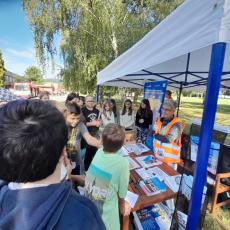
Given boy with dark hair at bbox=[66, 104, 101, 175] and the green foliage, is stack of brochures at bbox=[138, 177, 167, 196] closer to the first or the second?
boy with dark hair at bbox=[66, 104, 101, 175]

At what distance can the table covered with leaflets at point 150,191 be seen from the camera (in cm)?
163

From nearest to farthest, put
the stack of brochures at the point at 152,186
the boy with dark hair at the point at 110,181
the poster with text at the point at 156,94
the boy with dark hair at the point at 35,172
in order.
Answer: the boy with dark hair at the point at 35,172
the boy with dark hair at the point at 110,181
the stack of brochures at the point at 152,186
the poster with text at the point at 156,94

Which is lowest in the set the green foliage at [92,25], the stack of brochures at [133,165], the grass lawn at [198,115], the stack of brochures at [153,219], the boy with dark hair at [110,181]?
the grass lawn at [198,115]

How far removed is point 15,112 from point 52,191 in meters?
0.25

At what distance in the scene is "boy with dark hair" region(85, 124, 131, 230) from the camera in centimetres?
141

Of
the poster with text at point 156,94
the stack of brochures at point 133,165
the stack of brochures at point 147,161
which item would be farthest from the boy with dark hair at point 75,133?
the poster with text at point 156,94

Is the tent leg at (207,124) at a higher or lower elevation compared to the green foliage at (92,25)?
lower

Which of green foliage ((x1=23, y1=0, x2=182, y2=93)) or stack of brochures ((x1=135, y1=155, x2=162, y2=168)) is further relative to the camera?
green foliage ((x1=23, y1=0, x2=182, y2=93))

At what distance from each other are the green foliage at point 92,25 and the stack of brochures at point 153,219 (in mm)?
8667

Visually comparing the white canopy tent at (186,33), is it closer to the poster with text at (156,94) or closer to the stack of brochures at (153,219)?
the stack of brochures at (153,219)

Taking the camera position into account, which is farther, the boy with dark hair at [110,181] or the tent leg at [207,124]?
the boy with dark hair at [110,181]

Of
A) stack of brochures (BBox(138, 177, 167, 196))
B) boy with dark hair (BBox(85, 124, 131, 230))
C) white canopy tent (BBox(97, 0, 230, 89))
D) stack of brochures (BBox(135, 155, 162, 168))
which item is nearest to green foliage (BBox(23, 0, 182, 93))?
white canopy tent (BBox(97, 0, 230, 89))

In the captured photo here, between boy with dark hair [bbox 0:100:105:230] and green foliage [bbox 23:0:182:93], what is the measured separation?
960 centimetres

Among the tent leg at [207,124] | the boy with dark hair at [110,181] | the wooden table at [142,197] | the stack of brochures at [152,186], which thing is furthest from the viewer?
the stack of brochures at [152,186]
